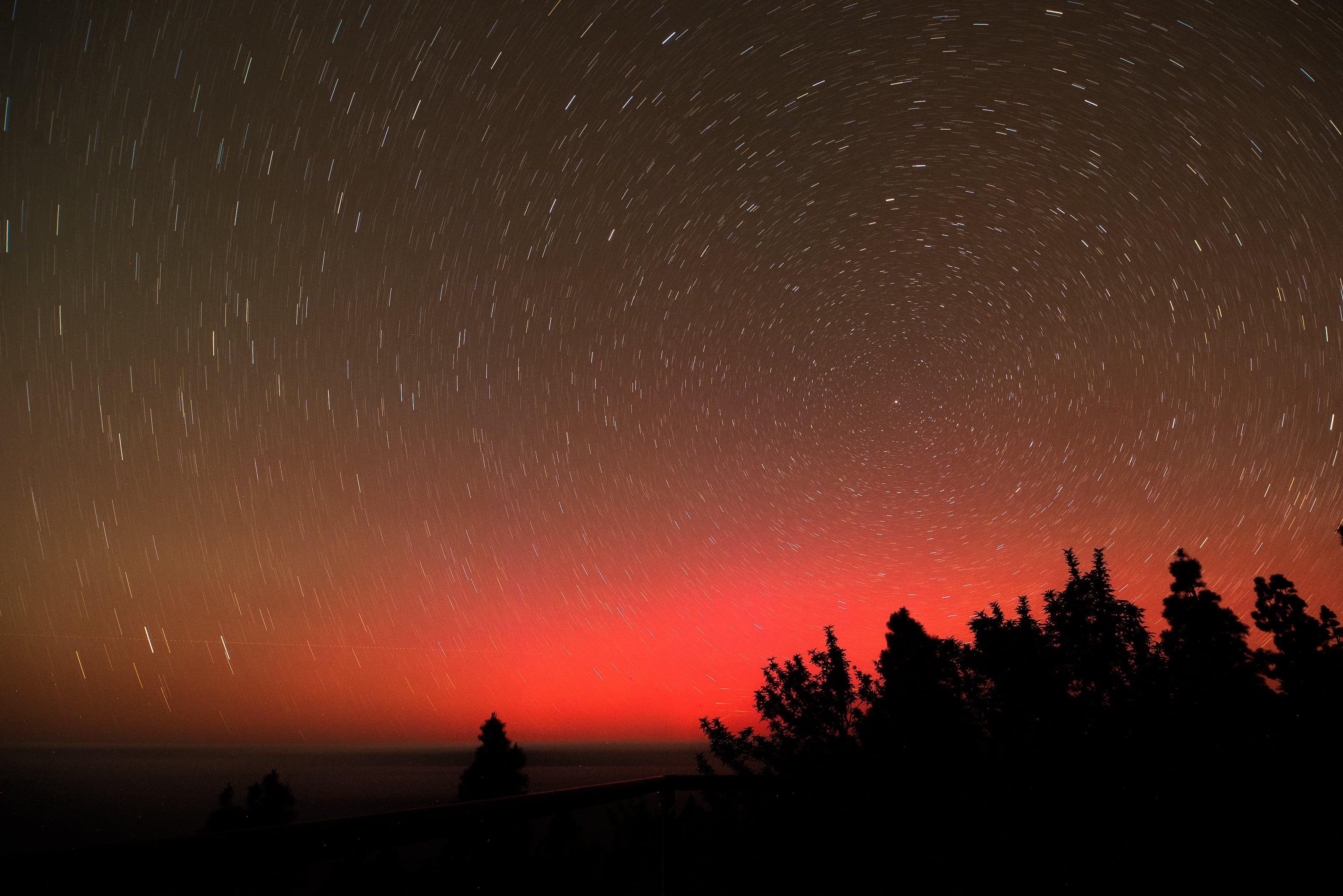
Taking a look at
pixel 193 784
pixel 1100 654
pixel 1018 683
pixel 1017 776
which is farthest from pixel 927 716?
pixel 193 784

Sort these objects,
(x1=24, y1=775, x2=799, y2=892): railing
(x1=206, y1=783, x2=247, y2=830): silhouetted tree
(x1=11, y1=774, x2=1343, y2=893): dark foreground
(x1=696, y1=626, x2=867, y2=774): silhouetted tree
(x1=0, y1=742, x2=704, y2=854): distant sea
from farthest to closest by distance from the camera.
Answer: (x1=0, y1=742, x2=704, y2=854): distant sea < (x1=206, y1=783, x2=247, y2=830): silhouetted tree < (x1=696, y1=626, x2=867, y2=774): silhouetted tree < (x1=11, y1=774, x2=1343, y2=893): dark foreground < (x1=24, y1=775, x2=799, y2=892): railing

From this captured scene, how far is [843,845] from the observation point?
6.09 metres

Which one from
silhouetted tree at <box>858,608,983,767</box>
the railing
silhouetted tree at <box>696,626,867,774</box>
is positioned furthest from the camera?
silhouetted tree at <box>696,626,867,774</box>

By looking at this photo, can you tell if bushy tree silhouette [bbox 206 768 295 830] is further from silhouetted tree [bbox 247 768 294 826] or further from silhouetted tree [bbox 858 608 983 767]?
silhouetted tree [bbox 858 608 983 767]

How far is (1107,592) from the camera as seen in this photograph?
955 centimetres

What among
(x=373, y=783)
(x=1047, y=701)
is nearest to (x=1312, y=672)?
(x=1047, y=701)

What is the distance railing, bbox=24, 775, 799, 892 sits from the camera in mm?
771

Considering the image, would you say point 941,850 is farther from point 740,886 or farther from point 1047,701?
point 1047,701

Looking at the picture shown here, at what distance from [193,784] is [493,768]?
127533 mm

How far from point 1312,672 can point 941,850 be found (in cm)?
1293

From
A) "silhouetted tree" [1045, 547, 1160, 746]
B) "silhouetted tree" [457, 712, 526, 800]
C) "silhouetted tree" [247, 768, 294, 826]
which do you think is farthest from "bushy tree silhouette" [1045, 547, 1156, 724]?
"silhouetted tree" [247, 768, 294, 826]

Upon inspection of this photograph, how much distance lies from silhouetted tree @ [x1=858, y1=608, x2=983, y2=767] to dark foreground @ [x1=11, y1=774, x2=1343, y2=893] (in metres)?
2.65

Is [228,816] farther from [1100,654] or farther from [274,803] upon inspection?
[1100,654]

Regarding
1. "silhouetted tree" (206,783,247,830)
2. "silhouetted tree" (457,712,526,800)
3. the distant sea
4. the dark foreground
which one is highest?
the dark foreground
